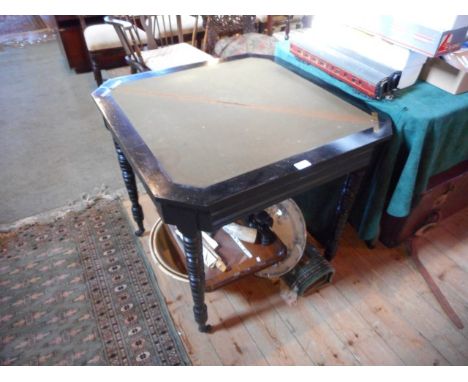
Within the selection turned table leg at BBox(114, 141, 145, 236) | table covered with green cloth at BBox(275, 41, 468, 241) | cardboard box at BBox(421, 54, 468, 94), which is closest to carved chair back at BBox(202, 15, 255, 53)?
table covered with green cloth at BBox(275, 41, 468, 241)

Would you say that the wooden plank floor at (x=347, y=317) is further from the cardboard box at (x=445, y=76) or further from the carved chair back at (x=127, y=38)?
the carved chair back at (x=127, y=38)

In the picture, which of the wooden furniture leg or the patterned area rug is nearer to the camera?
the wooden furniture leg

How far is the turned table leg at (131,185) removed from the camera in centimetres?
117

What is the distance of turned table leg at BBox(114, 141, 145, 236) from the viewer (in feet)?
3.82

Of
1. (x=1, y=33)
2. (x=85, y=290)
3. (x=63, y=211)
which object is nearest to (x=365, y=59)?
(x=85, y=290)

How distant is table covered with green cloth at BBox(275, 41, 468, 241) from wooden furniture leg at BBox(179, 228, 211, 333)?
610 mm

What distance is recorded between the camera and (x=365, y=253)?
1.41 m

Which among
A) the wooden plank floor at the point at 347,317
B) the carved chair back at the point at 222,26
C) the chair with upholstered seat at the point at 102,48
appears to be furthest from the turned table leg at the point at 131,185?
the carved chair back at the point at 222,26

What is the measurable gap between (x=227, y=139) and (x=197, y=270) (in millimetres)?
364

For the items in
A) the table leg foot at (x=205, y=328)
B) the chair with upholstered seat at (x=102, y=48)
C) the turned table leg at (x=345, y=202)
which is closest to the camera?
the turned table leg at (x=345, y=202)

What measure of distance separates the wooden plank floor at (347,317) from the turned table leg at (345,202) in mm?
175

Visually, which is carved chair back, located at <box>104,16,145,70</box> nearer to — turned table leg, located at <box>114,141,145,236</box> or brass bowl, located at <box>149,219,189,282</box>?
turned table leg, located at <box>114,141,145,236</box>

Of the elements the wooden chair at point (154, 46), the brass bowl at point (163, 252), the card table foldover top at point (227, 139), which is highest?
the card table foldover top at point (227, 139)

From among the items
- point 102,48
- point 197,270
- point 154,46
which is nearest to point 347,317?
point 197,270
